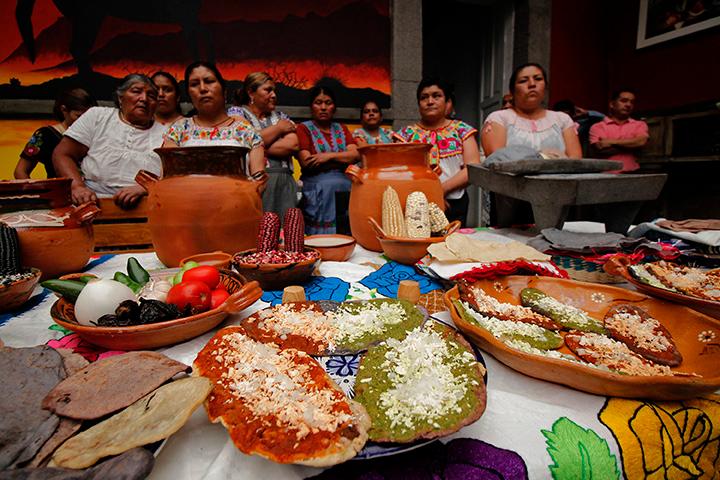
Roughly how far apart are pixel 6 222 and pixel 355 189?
1233mm

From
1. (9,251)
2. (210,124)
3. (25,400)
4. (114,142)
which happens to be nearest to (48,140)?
(114,142)

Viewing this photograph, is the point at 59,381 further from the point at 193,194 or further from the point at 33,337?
the point at 193,194

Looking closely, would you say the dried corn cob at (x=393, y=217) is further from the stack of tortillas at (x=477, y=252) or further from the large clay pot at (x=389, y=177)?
the stack of tortillas at (x=477, y=252)

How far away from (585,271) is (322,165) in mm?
2812

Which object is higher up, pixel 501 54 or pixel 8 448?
pixel 501 54

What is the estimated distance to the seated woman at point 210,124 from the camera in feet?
7.91

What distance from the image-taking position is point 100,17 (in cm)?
430

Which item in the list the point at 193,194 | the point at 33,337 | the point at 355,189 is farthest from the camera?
the point at 355,189

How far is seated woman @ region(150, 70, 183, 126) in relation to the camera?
9.93ft

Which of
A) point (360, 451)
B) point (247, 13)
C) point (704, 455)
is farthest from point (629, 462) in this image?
point (247, 13)

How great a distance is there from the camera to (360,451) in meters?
0.46

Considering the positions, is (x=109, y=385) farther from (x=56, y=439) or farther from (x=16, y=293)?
(x=16, y=293)

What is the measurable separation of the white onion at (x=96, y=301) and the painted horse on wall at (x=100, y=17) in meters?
4.77

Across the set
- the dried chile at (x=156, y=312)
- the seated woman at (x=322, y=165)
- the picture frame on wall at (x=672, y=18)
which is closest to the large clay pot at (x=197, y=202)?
the dried chile at (x=156, y=312)
